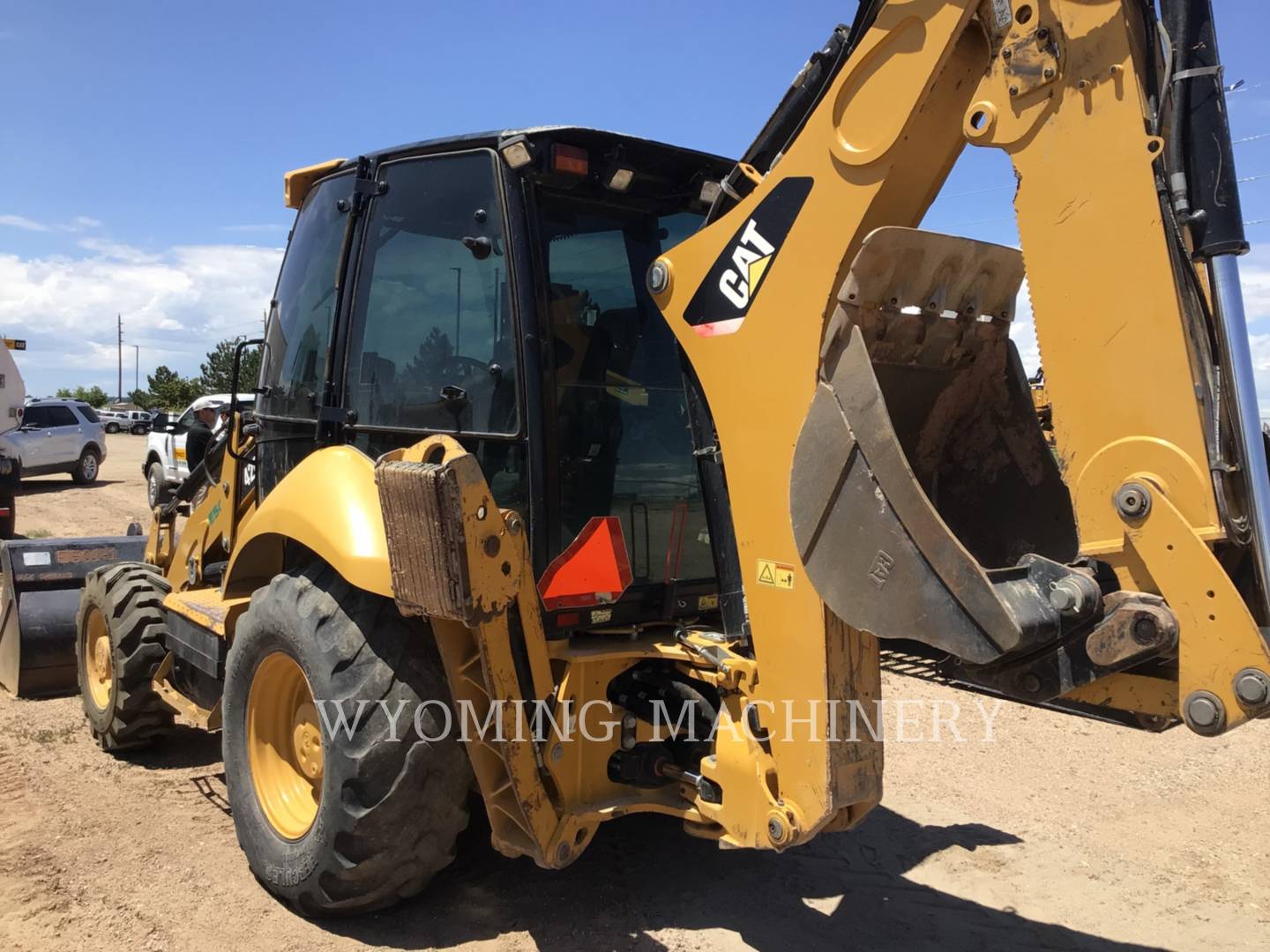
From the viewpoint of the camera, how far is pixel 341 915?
3432mm

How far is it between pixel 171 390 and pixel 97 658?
Result: 52.6 metres

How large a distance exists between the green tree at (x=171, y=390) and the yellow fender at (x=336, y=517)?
166ft

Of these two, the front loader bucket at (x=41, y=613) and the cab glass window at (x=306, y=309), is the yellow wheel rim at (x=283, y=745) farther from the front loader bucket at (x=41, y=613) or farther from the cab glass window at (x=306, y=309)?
the front loader bucket at (x=41, y=613)

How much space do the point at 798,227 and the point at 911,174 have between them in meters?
0.32

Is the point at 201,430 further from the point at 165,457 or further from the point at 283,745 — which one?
the point at 165,457

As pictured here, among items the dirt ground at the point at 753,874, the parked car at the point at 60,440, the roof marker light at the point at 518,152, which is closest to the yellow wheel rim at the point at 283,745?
the dirt ground at the point at 753,874

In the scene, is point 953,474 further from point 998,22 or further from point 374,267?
point 374,267

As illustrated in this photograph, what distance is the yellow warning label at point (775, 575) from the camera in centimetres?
270

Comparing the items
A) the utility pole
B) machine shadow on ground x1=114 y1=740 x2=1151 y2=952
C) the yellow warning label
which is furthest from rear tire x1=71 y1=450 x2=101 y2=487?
the yellow warning label

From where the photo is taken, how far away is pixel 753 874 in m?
3.91

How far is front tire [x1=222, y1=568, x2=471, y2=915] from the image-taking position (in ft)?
10.4

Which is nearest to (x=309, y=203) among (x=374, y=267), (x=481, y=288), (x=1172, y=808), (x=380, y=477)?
(x=374, y=267)

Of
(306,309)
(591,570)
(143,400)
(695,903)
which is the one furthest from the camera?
(143,400)

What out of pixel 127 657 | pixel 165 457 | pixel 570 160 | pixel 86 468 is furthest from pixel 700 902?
pixel 86 468
